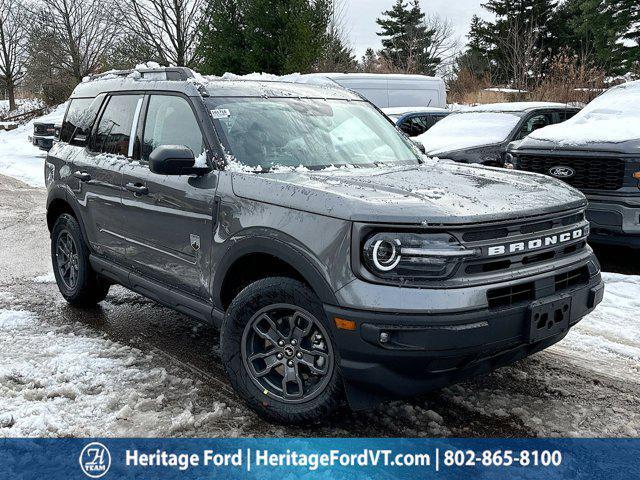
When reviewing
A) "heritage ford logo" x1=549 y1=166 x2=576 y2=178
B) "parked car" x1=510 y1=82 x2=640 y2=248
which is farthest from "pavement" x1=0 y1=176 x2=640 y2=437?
"heritage ford logo" x1=549 y1=166 x2=576 y2=178

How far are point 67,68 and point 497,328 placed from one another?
39002 millimetres

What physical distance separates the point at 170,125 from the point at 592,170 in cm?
427

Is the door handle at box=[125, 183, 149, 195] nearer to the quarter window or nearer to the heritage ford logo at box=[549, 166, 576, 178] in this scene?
the quarter window

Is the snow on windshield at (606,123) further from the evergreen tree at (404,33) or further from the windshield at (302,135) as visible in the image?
the evergreen tree at (404,33)

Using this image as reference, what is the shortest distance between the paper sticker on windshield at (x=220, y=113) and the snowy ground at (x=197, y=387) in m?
1.60

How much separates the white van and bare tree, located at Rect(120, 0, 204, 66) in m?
14.8

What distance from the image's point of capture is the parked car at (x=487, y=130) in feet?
30.0

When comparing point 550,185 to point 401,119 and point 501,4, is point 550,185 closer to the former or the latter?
point 401,119

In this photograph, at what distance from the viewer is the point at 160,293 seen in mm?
4168

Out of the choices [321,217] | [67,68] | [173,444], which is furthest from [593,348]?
[67,68]

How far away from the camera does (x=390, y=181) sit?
3.45 meters

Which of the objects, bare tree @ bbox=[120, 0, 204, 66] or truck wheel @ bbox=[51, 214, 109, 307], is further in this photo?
bare tree @ bbox=[120, 0, 204, 66]

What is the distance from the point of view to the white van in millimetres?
14812

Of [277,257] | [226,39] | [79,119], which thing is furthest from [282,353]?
[226,39]
